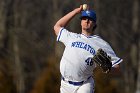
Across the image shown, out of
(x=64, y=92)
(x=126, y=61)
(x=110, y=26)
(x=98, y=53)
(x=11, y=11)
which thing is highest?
(x=98, y=53)

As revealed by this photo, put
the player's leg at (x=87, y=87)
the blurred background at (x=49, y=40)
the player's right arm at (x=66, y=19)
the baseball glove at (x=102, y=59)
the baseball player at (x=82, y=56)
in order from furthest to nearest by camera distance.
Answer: the blurred background at (x=49, y=40), the player's right arm at (x=66, y=19), the player's leg at (x=87, y=87), the baseball player at (x=82, y=56), the baseball glove at (x=102, y=59)

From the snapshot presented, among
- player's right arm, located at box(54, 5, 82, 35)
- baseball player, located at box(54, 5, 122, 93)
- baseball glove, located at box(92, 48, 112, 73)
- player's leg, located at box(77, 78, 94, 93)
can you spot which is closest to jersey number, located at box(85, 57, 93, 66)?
baseball player, located at box(54, 5, 122, 93)

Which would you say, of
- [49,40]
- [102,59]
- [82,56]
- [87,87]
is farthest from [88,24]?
[49,40]

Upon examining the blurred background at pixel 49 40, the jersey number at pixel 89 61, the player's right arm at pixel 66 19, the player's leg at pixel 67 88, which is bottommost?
the blurred background at pixel 49 40

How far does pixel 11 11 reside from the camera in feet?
87.2

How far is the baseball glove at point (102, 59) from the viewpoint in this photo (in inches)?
331

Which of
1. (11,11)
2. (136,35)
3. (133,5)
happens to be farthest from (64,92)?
(133,5)

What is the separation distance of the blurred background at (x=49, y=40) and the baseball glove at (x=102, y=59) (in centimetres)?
1359

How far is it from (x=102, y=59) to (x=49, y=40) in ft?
104

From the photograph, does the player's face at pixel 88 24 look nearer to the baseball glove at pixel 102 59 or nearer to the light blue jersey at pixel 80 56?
the light blue jersey at pixel 80 56

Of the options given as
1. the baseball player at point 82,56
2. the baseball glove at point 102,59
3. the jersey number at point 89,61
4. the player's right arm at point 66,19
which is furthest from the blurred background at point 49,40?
the baseball glove at point 102,59

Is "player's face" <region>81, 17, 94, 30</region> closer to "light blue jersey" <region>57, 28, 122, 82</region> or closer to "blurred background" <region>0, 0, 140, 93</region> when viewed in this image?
"light blue jersey" <region>57, 28, 122, 82</region>

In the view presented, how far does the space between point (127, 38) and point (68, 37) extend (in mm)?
27260

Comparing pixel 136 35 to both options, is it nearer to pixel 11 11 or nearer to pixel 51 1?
pixel 51 1
